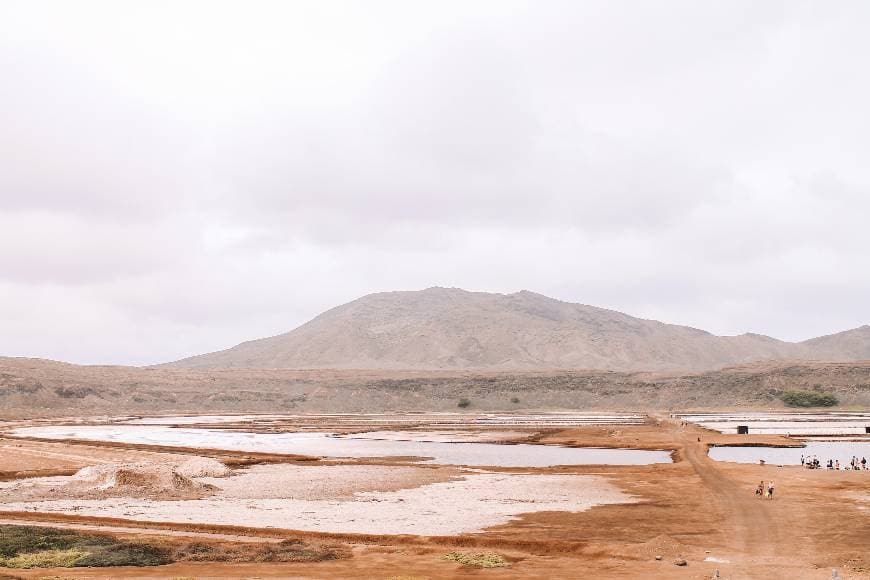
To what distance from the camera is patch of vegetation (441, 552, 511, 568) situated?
71.5ft

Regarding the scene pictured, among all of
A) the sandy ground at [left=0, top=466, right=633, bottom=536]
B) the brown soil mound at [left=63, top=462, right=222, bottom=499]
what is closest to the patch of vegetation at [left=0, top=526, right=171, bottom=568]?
the sandy ground at [left=0, top=466, right=633, bottom=536]

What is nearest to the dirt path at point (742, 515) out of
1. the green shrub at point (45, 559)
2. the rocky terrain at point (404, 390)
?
the green shrub at point (45, 559)

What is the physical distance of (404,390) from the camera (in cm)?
17325

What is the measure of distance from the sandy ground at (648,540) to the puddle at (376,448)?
1512cm

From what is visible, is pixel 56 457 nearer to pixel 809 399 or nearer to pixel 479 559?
pixel 479 559

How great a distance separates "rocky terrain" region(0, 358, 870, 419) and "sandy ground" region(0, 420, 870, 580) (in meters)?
116

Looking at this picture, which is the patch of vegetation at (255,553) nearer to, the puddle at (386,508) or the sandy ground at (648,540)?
the sandy ground at (648,540)

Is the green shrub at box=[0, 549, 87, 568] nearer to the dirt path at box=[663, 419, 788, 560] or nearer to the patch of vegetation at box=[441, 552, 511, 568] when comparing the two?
the patch of vegetation at box=[441, 552, 511, 568]

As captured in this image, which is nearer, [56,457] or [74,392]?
[56,457]

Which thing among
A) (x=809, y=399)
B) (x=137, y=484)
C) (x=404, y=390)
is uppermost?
(x=404, y=390)

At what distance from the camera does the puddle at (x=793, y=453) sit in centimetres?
5479

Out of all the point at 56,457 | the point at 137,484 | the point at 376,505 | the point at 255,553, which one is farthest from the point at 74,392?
the point at 255,553

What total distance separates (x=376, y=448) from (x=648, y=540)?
42.8m

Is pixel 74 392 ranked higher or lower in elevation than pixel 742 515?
higher
